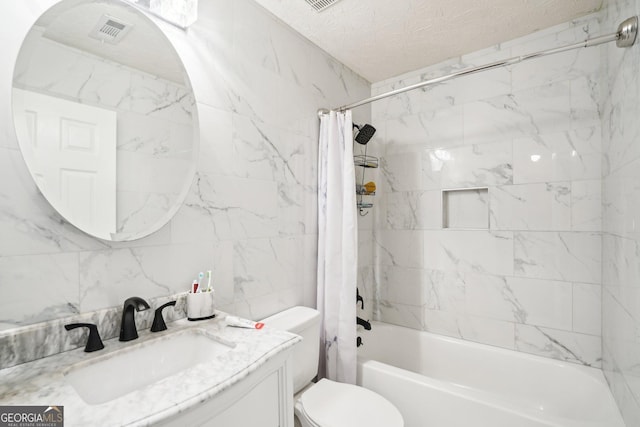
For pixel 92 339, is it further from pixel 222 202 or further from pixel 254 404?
pixel 222 202

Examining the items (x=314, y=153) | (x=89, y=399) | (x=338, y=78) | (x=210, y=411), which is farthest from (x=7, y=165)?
(x=338, y=78)

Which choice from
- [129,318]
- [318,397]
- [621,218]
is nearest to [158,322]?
[129,318]

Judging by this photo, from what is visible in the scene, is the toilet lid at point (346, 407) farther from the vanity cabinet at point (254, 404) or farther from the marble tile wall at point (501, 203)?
the marble tile wall at point (501, 203)

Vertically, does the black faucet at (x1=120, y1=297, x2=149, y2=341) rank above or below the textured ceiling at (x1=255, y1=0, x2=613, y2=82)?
below

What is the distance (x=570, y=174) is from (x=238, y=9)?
81.1 inches

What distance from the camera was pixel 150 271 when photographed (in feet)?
3.65

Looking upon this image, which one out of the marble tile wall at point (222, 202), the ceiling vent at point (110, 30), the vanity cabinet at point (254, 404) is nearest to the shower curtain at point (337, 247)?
the marble tile wall at point (222, 202)

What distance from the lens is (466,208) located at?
2113 millimetres

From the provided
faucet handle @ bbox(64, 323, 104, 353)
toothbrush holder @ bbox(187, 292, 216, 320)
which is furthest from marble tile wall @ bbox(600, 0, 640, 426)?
faucet handle @ bbox(64, 323, 104, 353)

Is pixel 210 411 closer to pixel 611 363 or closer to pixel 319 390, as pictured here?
pixel 319 390

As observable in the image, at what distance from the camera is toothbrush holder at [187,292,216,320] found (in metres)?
1.15

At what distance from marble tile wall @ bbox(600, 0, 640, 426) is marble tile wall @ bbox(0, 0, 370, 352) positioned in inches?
57.0

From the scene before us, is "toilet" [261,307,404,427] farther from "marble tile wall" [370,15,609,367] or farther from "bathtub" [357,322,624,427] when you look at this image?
"marble tile wall" [370,15,609,367]

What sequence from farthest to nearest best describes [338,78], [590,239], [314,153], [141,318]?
[338,78]
[314,153]
[590,239]
[141,318]
